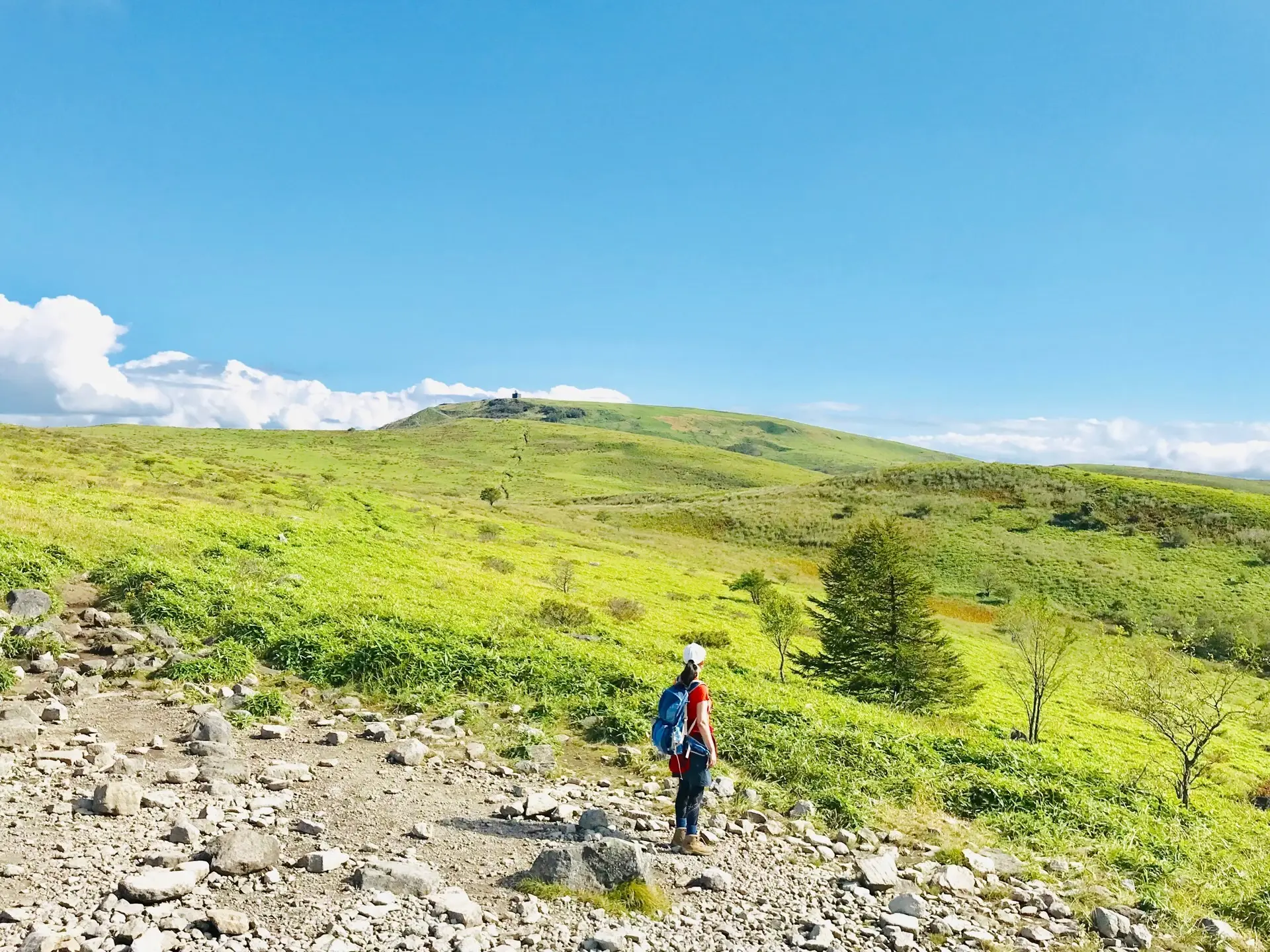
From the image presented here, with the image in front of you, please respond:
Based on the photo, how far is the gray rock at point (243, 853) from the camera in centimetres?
735

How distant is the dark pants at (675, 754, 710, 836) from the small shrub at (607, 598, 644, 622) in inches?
851

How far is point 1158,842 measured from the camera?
11555 mm

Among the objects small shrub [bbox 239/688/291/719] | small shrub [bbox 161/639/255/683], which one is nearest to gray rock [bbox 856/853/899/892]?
small shrub [bbox 239/688/291/719]

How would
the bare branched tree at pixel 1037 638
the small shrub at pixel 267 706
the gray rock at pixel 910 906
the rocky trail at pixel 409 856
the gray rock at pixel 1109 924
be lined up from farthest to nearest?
the bare branched tree at pixel 1037 638 < the small shrub at pixel 267 706 < the gray rock at pixel 1109 924 < the gray rock at pixel 910 906 < the rocky trail at pixel 409 856

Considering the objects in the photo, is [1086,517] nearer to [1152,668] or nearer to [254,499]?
[1152,668]

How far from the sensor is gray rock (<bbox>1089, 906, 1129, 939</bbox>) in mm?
8359

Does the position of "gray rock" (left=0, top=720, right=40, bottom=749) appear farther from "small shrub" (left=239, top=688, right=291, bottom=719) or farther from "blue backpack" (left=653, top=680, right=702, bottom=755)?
"blue backpack" (left=653, top=680, right=702, bottom=755)

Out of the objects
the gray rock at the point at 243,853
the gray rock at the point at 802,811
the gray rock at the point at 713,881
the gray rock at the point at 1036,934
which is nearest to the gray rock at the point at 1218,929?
the gray rock at the point at 1036,934

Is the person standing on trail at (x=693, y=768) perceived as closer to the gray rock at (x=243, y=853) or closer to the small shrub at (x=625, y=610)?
the gray rock at (x=243, y=853)

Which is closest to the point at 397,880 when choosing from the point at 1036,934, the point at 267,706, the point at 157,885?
the point at 157,885

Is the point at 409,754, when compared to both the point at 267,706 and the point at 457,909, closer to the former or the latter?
the point at 267,706

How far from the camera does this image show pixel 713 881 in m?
8.48

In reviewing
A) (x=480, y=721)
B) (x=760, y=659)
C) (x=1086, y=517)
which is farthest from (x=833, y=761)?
(x=1086, y=517)

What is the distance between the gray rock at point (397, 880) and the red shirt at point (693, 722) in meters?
3.23
